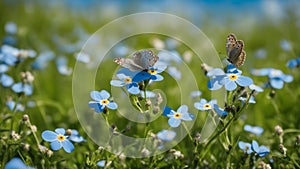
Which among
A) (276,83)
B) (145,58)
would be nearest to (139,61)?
(145,58)

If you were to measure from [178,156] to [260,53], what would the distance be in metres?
2.65

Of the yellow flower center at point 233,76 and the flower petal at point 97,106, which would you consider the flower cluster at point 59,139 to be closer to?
the flower petal at point 97,106

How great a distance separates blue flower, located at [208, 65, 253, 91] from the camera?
85.4 inches

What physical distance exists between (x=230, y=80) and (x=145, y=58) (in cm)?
42

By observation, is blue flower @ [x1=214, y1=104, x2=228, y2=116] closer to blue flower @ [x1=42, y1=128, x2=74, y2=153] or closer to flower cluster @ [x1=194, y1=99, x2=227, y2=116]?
flower cluster @ [x1=194, y1=99, x2=227, y2=116]

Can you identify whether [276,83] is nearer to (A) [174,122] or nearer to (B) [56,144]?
(A) [174,122]

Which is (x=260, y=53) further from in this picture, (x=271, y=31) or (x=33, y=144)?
(x=33, y=144)

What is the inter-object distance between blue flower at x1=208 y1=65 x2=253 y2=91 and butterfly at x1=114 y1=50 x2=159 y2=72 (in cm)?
A: 34

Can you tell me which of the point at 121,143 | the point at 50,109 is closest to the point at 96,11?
the point at 50,109

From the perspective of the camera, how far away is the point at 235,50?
2.13 m

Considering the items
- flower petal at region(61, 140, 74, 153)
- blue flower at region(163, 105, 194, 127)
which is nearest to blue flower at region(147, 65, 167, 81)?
blue flower at region(163, 105, 194, 127)

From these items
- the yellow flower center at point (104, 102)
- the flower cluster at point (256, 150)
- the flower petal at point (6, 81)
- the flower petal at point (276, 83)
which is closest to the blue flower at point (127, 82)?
the yellow flower center at point (104, 102)

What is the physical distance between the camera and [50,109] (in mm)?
3662

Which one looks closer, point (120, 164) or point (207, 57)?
point (120, 164)
